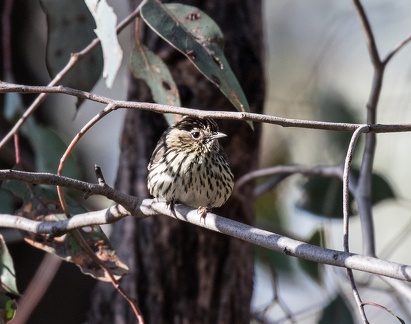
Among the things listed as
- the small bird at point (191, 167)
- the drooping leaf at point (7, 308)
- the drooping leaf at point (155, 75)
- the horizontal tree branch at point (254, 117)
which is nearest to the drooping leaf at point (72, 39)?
the drooping leaf at point (155, 75)

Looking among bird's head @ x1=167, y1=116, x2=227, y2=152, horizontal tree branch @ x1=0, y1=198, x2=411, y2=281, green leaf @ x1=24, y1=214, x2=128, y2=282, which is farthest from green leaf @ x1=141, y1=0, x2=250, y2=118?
green leaf @ x1=24, y1=214, x2=128, y2=282

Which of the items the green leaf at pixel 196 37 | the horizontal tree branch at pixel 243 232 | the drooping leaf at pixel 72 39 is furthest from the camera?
the drooping leaf at pixel 72 39

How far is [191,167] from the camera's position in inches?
114

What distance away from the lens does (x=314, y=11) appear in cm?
692

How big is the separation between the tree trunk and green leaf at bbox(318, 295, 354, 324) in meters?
0.34

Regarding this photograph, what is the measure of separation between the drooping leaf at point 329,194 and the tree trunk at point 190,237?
498 millimetres

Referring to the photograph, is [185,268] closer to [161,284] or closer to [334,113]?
[161,284]

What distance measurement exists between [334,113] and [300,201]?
Answer: 0.89 metres

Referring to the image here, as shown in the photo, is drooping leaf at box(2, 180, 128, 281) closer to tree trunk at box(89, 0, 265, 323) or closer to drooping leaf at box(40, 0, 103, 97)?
drooping leaf at box(40, 0, 103, 97)

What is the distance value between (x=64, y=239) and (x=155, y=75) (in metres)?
0.60

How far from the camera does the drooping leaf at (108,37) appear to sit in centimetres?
215

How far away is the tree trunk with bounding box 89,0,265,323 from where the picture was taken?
10.4ft

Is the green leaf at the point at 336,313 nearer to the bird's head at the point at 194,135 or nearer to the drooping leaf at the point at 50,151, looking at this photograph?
the bird's head at the point at 194,135

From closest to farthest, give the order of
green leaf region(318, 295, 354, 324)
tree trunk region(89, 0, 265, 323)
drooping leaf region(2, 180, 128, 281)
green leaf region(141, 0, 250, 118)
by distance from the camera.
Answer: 1. green leaf region(141, 0, 250, 118)
2. drooping leaf region(2, 180, 128, 281)
3. tree trunk region(89, 0, 265, 323)
4. green leaf region(318, 295, 354, 324)
